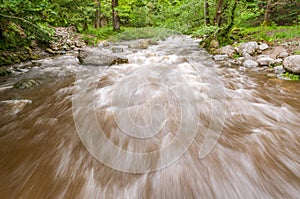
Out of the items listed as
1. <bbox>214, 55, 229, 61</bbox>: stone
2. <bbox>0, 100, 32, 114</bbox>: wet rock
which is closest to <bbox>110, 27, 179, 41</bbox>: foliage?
<bbox>214, 55, 229, 61</bbox>: stone

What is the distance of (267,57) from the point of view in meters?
5.34

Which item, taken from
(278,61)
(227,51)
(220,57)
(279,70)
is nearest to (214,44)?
(227,51)

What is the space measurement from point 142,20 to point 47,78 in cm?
1626

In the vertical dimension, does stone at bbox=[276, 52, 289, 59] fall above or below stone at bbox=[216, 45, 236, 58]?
below

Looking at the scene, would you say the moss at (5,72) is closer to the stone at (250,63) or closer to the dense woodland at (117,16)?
the dense woodland at (117,16)

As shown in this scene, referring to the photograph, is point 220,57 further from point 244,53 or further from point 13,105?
point 13,105

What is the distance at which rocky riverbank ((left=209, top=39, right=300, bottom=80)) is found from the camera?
13.8ft

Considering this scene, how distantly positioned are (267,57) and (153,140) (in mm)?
5322

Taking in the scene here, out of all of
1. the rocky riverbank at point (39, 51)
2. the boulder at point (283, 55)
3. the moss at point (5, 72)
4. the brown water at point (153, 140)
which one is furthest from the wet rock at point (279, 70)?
the moss at point (5, 72)

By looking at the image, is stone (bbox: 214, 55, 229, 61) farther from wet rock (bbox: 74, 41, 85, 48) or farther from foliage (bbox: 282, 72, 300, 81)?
wet rock (bbox: 74, 41, 85, 48)

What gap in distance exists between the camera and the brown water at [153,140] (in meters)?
1.60

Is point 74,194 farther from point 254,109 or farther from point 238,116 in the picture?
point 254,109

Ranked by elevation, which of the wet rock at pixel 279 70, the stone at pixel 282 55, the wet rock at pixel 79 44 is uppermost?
the wet rock at pixel 79 44

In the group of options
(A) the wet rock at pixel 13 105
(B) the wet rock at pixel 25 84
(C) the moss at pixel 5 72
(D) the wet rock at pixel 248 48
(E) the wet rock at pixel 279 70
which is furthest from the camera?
(D) the wet rock at pixel 248 48
